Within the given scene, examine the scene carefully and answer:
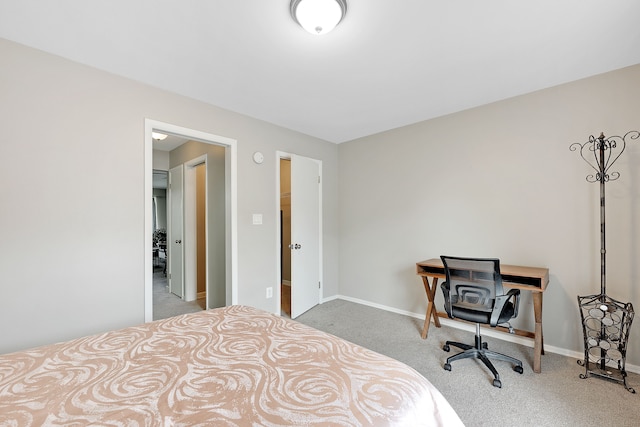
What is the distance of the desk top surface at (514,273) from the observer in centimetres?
222

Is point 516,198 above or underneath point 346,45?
underneath

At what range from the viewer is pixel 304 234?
12.1ft

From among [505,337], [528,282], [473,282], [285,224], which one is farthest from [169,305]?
[528,282]

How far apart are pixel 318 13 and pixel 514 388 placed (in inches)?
110

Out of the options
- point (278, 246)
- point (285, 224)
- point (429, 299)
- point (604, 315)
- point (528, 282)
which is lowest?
point (429, 299)

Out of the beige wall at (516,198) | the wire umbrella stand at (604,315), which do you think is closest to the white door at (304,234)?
the beige wall at (516,198)

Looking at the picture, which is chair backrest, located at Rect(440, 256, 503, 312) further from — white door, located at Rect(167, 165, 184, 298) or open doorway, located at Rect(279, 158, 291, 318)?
white door, located at Rect(167, 165, 184, 298)

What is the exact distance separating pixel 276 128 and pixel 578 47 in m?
2.81

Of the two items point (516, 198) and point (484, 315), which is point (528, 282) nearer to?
point (484, 315)

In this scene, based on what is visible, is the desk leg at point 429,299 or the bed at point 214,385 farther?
the desk leg at point 429,299

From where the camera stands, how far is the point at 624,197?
2.21 metres

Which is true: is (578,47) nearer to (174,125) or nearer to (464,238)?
(464,238)

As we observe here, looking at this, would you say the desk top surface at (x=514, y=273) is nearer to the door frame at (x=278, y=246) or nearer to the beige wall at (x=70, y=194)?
the door frame at (x=278, y=246)

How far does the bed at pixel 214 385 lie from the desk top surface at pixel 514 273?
1765 millimetres
